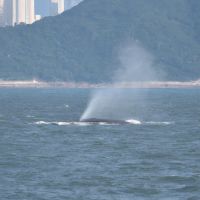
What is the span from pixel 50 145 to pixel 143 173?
18.1 metres

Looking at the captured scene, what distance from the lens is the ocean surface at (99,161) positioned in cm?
5519

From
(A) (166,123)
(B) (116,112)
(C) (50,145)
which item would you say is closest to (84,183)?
(C) (50,145)

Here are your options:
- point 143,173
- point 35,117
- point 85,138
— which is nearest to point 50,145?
point 85,138

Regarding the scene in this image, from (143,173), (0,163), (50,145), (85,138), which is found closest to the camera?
(143,173)

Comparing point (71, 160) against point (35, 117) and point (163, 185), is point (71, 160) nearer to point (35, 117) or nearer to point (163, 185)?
point (163, 185)

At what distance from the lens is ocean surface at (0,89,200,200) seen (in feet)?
181

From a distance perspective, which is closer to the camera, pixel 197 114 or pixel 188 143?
pixel 188 143

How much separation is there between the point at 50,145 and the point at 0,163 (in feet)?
42.4

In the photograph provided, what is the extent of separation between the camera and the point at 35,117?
116688 mm

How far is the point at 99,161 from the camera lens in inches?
2640

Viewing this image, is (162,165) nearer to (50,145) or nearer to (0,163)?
(0,163)

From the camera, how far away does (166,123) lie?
10525 centimetres

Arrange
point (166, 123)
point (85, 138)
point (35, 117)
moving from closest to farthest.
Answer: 1. point (85, 138)
2. point (166, 123)
3. point (35, 117)

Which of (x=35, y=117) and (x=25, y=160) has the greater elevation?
(x=25, y=160)
